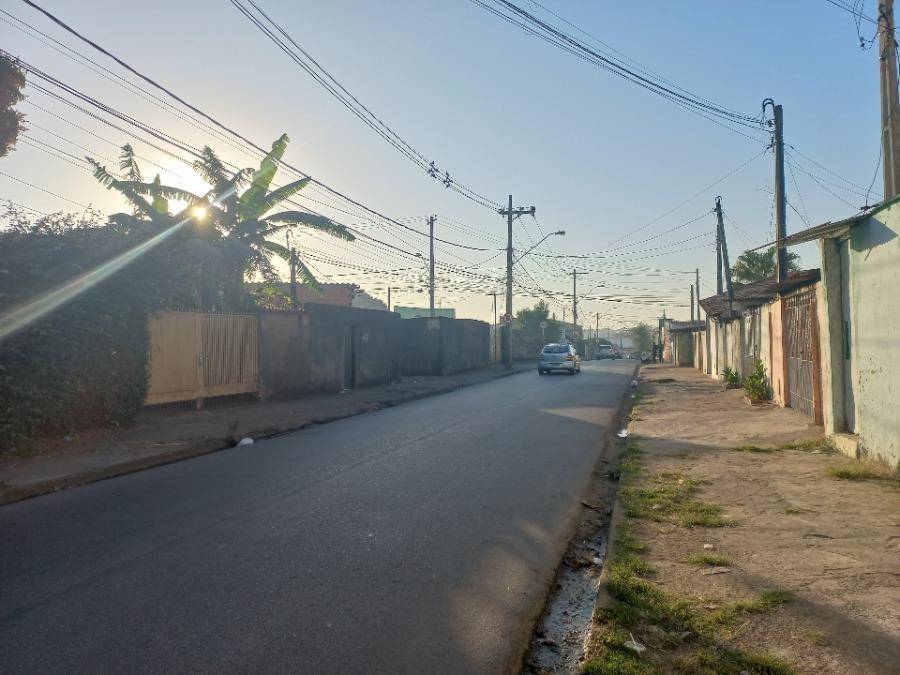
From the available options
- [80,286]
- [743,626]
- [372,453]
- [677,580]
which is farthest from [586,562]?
[80,286]

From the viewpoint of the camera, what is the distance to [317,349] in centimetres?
1941

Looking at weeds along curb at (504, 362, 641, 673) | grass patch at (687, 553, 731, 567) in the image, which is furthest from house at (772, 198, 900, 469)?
grass patch at (687, 553, 731, 567)

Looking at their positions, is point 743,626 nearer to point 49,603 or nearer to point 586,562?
point 586,562

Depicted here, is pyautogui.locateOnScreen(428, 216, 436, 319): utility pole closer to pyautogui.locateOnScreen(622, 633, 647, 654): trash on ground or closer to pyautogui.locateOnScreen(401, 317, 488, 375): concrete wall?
pyautogui.locateOnScreen(401, 317, 488, 375): concrete wall

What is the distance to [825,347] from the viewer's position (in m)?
9.66

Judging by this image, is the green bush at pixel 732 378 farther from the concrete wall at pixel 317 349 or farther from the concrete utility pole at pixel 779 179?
the concrete wall at pixel 317 349

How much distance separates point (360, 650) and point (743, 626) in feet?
7.21

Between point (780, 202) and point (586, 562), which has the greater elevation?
point (780, 202)

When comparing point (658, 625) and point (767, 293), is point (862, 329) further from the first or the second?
point (767, 293)

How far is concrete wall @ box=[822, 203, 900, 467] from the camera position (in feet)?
24.0

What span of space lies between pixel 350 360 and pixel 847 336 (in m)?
15.7

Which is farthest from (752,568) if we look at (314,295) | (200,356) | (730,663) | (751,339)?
(314,295)

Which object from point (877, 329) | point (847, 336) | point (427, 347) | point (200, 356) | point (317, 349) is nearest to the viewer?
point (877, 329)

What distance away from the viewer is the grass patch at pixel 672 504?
20.3 ft
